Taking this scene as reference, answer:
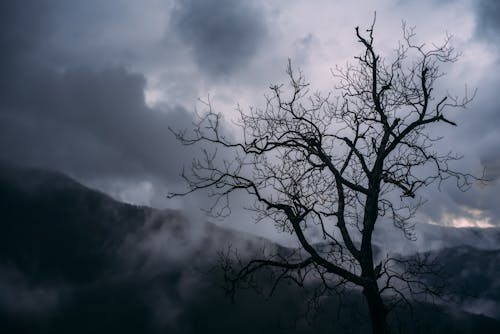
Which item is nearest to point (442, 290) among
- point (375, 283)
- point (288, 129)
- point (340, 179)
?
point (375, 283)

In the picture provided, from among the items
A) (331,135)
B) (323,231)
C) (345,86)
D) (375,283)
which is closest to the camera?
(375,283)

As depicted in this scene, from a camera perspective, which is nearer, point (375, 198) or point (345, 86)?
point (375, 198)

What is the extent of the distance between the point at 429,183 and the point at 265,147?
322 centimetres

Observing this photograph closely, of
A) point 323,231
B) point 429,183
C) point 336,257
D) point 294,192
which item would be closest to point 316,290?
point 336,257

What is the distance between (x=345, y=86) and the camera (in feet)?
27.8

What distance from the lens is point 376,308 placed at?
6.79m

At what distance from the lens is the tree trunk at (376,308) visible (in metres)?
6.73

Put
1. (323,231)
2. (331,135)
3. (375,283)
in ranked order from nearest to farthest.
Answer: (375,283), (323,231), (331,135)

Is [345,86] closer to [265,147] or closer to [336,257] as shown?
[265,147]

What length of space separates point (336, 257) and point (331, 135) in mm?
2515

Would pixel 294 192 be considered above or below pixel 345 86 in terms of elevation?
below

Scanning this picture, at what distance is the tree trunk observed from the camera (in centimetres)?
673

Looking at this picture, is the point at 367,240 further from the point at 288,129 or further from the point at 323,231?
the point at 288,129

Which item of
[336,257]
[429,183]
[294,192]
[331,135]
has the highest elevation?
[331,135]
